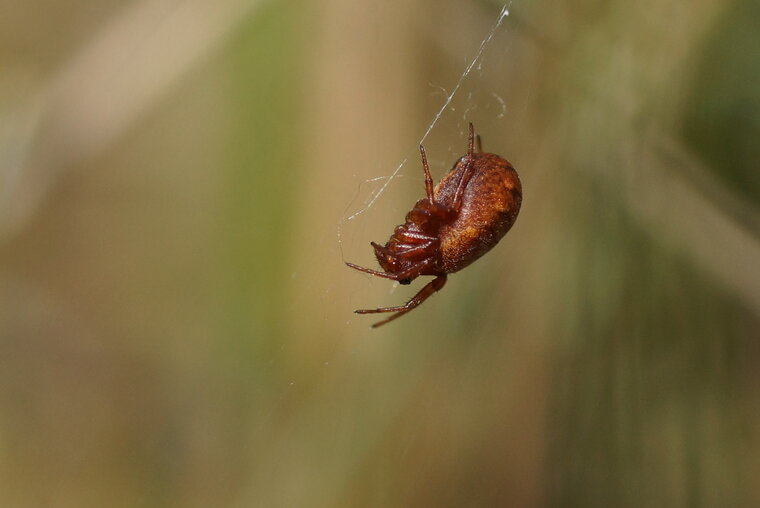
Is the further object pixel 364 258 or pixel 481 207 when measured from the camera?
pixel 364 258

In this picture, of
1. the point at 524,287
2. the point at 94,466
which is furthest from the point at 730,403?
the point at 94,466

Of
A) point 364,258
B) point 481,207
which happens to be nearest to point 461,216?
point 481,207

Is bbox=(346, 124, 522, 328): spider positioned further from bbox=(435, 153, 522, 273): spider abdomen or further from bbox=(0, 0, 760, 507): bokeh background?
bbox=(0, 0, 760, 507): bokeh background

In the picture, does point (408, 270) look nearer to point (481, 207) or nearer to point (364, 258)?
point (481, 207)

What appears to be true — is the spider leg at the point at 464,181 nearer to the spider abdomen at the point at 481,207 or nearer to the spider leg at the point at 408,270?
the spider abdomen at the point at 481,207

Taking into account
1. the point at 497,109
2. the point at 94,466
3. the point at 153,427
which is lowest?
the point at 94,466

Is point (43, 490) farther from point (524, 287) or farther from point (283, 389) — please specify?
point (524, 287)
